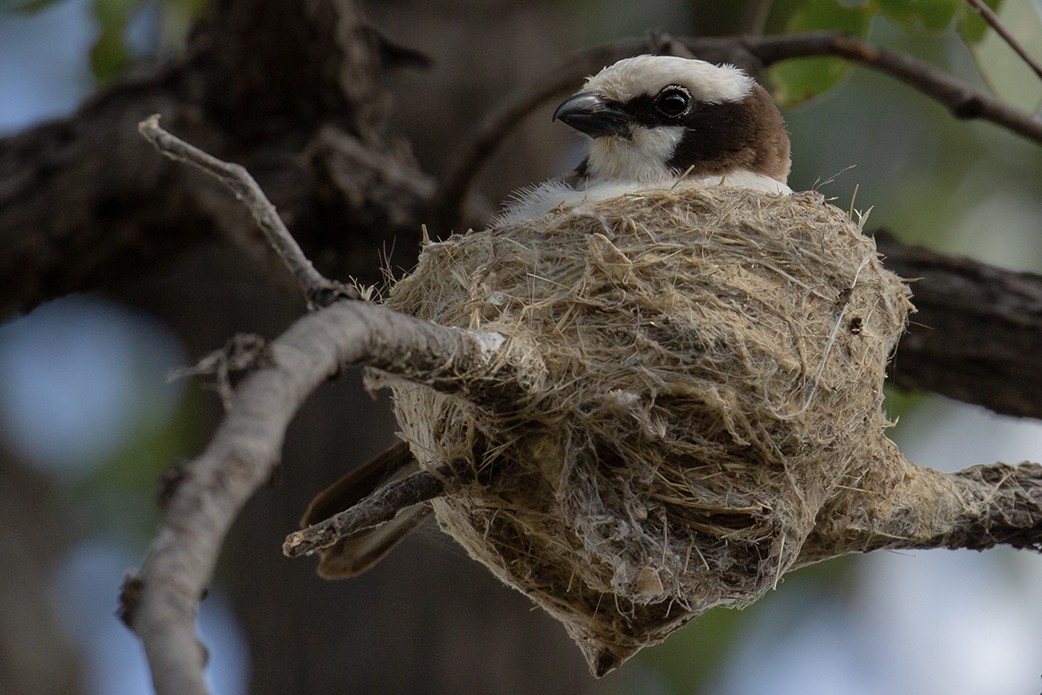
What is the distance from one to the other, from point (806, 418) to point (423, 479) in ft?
2.66

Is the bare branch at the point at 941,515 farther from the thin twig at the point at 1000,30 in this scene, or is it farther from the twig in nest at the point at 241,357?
the twig in nest at the point at 241,357

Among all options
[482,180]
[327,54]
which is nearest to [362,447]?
[482,180]

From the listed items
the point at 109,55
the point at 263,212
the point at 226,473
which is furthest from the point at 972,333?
the point at 109,55

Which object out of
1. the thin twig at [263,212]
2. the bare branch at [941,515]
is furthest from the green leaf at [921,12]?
the thin twig at [263,212]

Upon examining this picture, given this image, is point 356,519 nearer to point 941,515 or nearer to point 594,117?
point 941,515

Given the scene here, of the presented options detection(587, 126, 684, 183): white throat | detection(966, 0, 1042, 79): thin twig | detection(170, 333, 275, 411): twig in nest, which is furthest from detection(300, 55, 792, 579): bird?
detection(170, 333, 275, 411): twig in nest

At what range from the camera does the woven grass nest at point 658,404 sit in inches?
101

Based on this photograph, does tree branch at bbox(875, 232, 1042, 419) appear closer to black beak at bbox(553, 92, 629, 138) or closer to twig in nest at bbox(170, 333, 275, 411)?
black beak at bbox(553, 92, 629, 138)

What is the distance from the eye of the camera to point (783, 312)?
9.14 feet

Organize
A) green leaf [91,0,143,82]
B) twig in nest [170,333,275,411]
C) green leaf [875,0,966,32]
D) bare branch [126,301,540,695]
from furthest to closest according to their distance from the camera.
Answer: green leaf [91,0,143,82]
green leaf [875,0,966,32]
twig in nest [170,333,275,411]
bare branch [126,301,540,695]

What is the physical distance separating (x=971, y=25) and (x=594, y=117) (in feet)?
3.64

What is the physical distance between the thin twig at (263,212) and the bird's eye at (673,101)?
204 centimetres

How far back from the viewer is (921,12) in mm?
3574

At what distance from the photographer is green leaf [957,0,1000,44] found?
3674mm
